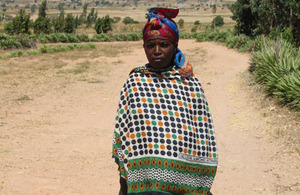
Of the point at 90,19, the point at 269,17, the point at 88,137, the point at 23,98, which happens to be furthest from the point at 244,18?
the point at 90,19

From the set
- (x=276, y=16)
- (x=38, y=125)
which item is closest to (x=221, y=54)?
(x=276, y=16)

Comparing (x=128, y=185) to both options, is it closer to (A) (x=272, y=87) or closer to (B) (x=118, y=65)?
(A) (x=272, y=87)

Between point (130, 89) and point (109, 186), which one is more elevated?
point (130, 89)

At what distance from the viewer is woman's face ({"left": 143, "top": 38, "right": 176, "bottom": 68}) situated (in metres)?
2.39

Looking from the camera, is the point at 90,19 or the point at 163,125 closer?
the point at 163,125

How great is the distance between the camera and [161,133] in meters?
2.31

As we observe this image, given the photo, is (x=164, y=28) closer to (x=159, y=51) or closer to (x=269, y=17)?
(x=159, y=51)

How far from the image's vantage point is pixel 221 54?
20297 mm

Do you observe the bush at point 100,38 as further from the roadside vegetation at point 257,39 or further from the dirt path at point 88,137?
the dirt path at point 88,137

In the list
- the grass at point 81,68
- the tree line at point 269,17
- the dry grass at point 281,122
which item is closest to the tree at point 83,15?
the tree line at point 269,17

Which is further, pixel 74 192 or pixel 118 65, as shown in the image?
pixel 118 65

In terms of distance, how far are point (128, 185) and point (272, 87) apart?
7.30 meters

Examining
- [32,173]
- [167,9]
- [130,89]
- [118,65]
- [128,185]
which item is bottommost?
[118,65]

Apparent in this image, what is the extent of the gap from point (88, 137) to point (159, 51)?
5.10 meters
